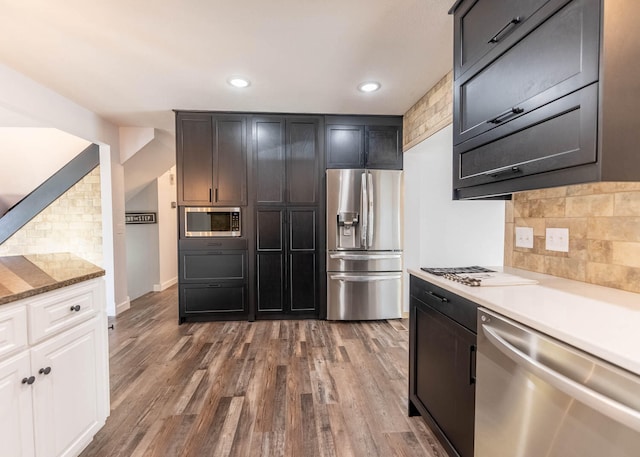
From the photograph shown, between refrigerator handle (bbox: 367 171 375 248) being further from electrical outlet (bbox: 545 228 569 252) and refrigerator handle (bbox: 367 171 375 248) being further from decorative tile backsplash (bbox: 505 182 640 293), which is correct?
electrical outlet (bbox: 545 228 569 252)

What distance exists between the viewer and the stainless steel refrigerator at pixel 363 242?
3420 mm

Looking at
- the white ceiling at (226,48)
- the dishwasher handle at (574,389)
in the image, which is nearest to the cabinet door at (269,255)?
the white ceiling at (226,48)

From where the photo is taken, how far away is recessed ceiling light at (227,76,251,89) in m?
2.57

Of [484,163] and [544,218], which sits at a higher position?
[484,163]

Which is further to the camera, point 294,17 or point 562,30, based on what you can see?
point 294,17

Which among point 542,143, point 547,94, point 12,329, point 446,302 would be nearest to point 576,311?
point 446,302

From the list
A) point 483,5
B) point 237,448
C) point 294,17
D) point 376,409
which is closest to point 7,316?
point 237,448

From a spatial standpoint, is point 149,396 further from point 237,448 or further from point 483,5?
point 483,5

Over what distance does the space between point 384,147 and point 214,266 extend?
250 centimetres

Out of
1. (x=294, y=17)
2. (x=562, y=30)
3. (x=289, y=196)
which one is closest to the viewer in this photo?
(x=562, y=30)

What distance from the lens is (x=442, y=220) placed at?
11.7 feet

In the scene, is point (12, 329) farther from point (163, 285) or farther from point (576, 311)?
point (163, 285)

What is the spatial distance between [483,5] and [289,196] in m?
2.49

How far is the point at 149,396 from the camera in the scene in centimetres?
203
